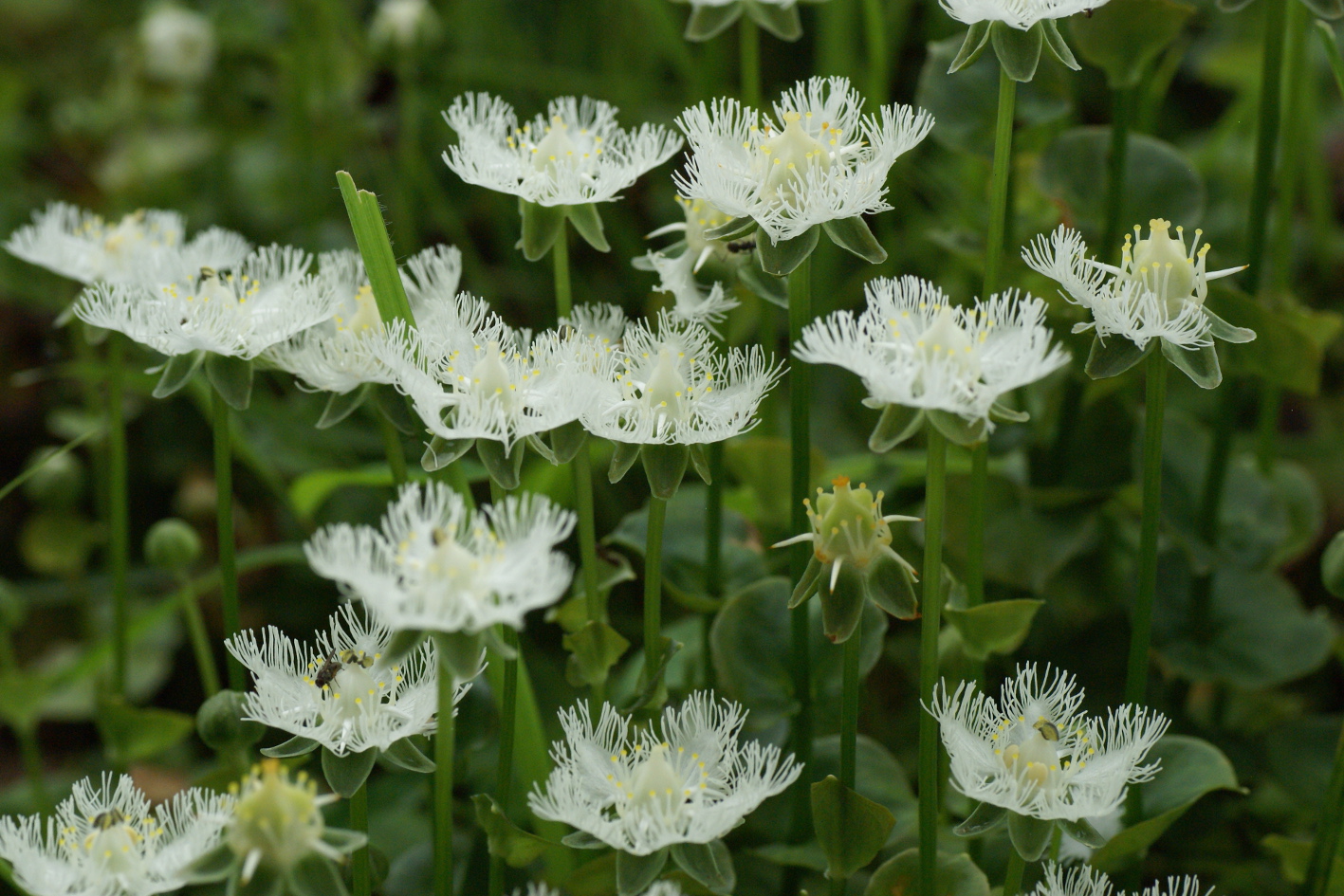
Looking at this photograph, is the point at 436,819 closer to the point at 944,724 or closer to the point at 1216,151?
the point at 944,724

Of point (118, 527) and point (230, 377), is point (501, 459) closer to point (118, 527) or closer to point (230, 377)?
point (230, 377)

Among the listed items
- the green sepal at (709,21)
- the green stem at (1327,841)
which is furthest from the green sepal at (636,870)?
the green sepal at (709,21)

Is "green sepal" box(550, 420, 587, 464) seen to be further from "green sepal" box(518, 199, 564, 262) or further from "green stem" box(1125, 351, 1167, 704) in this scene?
"green stem" box(1125, 351, 1167, 704)

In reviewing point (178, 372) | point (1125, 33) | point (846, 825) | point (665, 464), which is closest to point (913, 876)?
point (846, 825)

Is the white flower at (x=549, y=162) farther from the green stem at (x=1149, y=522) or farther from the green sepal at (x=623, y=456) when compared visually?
the green stem at (x=1149, y=522)

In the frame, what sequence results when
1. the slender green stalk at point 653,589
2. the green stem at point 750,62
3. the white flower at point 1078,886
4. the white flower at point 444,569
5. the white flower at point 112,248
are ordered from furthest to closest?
the green stem at point 750,62
the white flower at point 112,248
the slender green stalk at point 653,589
the white flower at point 1078,886
the white flower at point 444,569

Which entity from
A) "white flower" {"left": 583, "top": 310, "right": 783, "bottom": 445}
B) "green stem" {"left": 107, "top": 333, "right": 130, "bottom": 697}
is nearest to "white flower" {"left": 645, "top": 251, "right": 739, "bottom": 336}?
"white flower" {"left": 583, "top": 310, "right": 783, "bottom": 445}

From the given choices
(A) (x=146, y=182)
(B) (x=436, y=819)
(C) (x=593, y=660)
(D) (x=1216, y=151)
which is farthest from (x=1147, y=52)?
(A) (x=146, y=182)
